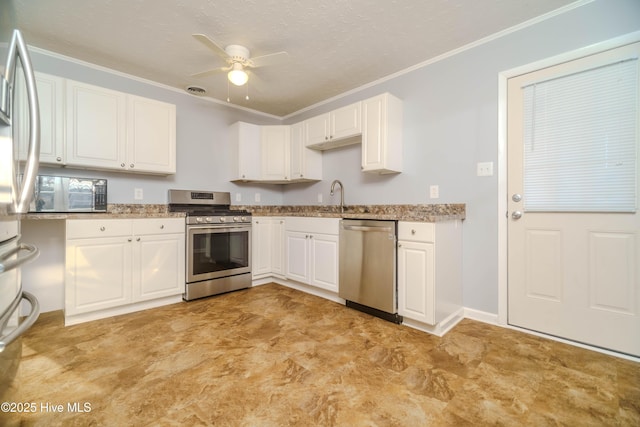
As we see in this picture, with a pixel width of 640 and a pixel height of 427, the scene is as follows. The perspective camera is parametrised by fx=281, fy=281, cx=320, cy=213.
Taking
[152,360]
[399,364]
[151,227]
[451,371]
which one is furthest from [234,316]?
[451,371]

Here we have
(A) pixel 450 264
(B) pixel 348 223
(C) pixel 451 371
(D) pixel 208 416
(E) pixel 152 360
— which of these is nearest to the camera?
(D) pixel 208 416

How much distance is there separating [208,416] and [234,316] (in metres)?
1.21

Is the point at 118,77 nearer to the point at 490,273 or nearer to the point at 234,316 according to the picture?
the point at 234,316

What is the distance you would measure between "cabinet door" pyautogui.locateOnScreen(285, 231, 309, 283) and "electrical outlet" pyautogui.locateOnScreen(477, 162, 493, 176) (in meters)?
1.77

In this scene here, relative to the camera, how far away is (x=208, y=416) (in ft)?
4.22

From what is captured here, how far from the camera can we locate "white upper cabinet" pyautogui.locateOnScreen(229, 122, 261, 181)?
3709mm

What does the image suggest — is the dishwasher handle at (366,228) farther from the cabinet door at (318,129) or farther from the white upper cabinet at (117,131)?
the white upper cabinet at (117,131)

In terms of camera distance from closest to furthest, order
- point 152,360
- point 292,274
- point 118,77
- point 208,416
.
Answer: point 208,416
point 152,360
point 118,77
point 292,274

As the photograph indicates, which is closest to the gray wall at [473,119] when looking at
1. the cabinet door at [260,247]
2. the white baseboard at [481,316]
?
the white baseboard at [481,316]

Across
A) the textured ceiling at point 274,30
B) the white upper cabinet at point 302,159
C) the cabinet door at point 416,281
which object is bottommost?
the cabinet door at point 416,281

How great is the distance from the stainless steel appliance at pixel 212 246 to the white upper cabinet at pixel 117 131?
0.52m

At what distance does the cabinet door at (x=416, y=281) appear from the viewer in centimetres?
213

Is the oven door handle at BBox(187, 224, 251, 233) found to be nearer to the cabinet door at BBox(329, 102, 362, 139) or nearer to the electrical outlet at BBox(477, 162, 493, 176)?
the cabinet door at BBox(329, 102, 362, 139)

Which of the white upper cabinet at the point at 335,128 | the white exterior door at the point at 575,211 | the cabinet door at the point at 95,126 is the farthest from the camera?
the white upper cabinet at the point at 335,128
